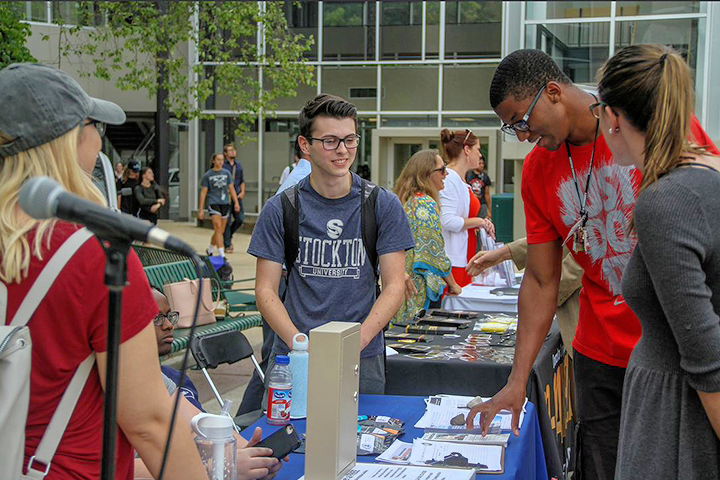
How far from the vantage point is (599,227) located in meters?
3.00

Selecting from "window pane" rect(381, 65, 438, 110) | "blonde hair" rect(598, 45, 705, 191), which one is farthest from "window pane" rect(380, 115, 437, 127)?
"blonde hair" rect(598, 45, 705, 191)

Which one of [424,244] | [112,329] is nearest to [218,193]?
[424,244]

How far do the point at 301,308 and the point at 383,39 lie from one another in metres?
20.1

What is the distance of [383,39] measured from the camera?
75.3 ft

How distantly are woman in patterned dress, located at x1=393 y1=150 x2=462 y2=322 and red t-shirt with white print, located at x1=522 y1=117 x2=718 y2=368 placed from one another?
10.3 feet

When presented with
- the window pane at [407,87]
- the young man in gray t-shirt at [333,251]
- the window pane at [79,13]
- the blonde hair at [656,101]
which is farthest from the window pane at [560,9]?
the blonde hair at [656,101]

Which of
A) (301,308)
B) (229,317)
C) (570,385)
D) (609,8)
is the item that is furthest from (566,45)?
(301,308)

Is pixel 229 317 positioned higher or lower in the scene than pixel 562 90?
lower

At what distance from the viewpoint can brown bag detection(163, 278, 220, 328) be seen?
6590 millimetres

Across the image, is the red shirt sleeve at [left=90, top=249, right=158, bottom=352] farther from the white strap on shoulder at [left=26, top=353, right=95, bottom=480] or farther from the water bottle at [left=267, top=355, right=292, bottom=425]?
the water bottle at [left=267, top=355, right=292, bottom=425]

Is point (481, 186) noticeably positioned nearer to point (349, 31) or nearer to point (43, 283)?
point (349, 31)

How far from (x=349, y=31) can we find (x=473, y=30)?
330 cm

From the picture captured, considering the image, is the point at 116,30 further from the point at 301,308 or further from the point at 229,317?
the point at 301,308

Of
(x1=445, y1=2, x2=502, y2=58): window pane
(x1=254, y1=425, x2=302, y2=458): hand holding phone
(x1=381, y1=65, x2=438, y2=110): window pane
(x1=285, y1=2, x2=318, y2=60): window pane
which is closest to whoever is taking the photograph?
(x1=254, y1=425, x2=302, y2=458): hand holding phone
